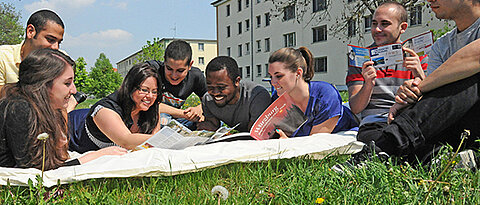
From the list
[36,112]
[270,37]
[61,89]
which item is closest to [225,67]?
[61,89]

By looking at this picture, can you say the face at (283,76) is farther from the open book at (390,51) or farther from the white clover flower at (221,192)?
the white clover flower at (221,192)

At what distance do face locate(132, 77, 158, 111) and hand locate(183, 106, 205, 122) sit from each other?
0.87 metres

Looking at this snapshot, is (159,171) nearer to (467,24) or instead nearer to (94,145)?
(94,145)

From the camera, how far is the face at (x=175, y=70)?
467cm

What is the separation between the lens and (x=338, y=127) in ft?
12.6

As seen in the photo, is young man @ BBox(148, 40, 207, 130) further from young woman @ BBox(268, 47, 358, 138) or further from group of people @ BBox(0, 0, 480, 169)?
young woman @ BBox(268, 47, 358, 138)

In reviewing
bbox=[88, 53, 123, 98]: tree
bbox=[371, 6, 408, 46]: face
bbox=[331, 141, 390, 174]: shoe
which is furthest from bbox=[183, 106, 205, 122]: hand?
bbox=[88, 53, 123, 98]: tree

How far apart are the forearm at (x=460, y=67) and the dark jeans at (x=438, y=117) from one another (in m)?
0.04

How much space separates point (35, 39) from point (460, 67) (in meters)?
4.16

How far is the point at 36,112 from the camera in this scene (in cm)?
233

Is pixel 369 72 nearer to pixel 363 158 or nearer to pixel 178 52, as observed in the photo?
pixel 363 158

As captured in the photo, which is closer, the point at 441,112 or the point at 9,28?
the point at 441,112

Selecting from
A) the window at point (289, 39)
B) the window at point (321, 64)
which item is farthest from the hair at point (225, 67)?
the window at point (289, 39)

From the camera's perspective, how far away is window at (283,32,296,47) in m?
33.3
